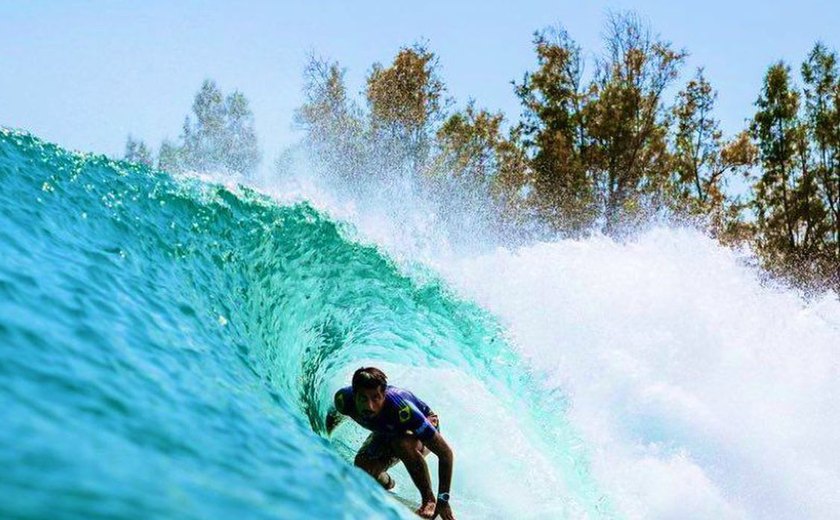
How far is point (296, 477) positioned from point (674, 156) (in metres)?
29.0

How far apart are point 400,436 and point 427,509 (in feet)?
1.68

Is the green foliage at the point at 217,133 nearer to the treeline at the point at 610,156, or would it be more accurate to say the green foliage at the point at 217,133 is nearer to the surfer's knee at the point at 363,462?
the treeline at the point at 610,156

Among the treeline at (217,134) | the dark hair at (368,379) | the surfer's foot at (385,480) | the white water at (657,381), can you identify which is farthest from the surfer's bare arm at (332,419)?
the treeline at (217,134)

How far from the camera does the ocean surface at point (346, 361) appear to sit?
2412 mm

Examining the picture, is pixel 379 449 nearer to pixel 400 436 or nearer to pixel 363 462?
pixel 363 462

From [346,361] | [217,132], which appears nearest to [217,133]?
[217,132]

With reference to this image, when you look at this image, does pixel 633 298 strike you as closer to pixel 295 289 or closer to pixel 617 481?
pixel 617 481

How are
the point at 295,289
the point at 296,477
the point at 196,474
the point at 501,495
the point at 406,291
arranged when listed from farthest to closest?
the point at 406,291 → the point at 295,289 → the point at 501,495 → the point at 296,477 → the point at 196,474

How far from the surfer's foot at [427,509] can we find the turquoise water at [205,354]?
0.89 m

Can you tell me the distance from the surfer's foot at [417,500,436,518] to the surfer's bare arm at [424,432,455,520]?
0.04 metres

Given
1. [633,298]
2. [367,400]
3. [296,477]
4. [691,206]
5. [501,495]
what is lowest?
[296,477]

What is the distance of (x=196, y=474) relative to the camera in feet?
7.57

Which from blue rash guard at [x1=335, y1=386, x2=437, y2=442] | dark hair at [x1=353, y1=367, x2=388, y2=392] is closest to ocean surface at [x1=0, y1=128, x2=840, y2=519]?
dark hair at [x1=353, y1=367, x2=388, y2=392]

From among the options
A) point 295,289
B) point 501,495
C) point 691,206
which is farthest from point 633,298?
point 691,206
